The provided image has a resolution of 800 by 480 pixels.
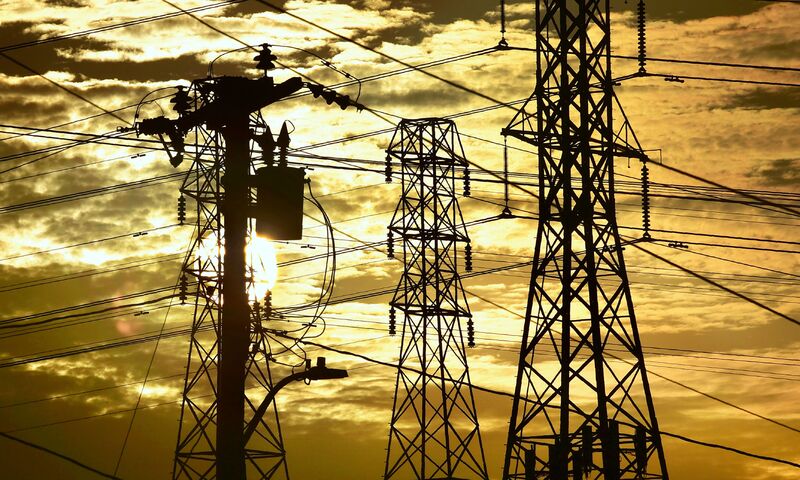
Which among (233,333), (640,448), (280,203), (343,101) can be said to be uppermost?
(343,101)

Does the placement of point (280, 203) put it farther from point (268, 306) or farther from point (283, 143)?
point (268, 306)

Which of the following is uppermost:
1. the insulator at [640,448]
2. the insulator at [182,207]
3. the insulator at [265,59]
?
the insulator at [265,59]

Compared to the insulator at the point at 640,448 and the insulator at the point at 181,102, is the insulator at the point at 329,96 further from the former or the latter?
the insulator at the point at 640,448

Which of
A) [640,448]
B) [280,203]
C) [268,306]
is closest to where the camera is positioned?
[280,203]

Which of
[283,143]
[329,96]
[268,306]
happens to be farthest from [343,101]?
[268,306]

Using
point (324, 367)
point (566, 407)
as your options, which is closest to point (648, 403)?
point (566, 407)

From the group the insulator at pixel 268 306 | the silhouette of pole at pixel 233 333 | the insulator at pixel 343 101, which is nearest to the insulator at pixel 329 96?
the insulator at pixel 343 101

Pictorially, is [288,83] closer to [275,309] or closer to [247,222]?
[247,222]

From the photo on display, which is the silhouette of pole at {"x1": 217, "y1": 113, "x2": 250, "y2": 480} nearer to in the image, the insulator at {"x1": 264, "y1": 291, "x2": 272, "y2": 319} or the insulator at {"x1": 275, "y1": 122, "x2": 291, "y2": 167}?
the insulator at {"x1": 275, "y1": 122, "x2": 291, "y2": 167}
